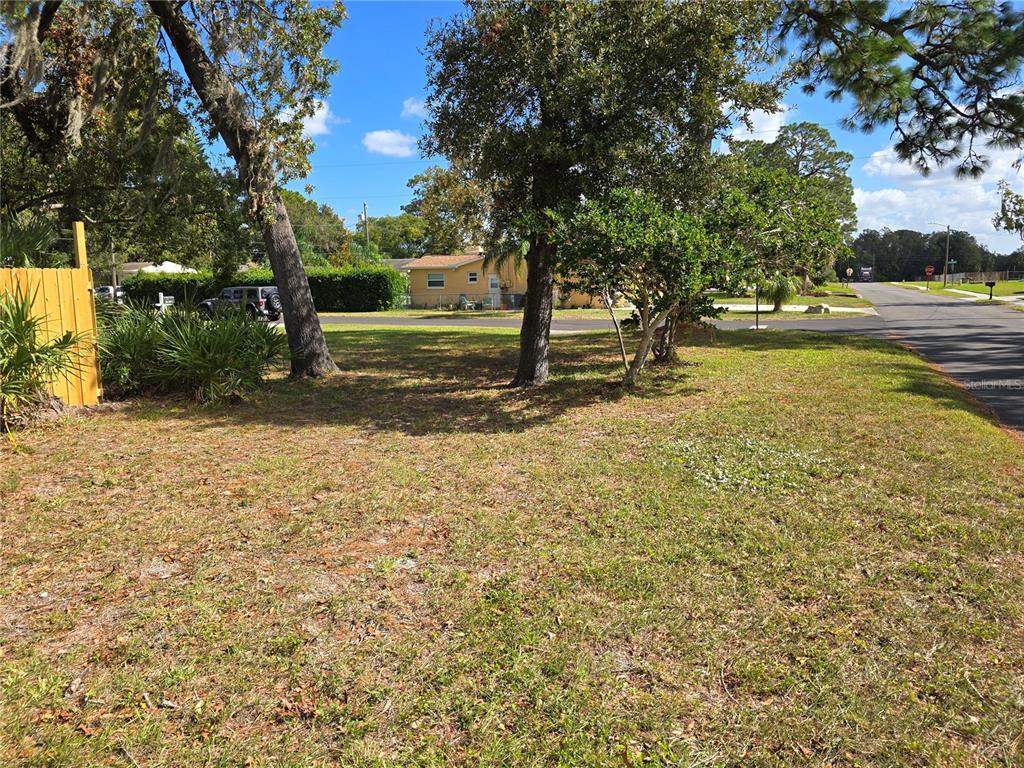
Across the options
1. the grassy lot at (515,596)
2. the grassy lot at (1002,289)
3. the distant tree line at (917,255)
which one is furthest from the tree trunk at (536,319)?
the distant tree line at (917,255)

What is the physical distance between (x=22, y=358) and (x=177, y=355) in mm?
1957

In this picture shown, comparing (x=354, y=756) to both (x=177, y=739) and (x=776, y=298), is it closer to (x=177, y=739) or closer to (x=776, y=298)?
(x=177, y=739)

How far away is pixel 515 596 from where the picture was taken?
140 inches

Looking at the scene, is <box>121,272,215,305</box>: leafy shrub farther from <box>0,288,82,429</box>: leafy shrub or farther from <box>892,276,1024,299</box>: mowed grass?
<box>892,276,1024,299</box>: mowed grass

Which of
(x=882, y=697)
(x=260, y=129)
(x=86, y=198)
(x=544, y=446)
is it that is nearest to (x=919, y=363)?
(x=544, y=446)

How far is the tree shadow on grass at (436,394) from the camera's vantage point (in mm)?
7789

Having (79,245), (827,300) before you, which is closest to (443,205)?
(79,245)

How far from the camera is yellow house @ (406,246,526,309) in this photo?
39.3 m

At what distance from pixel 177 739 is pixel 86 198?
1271 centimetres

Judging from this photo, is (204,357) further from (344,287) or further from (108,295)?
(344,287)

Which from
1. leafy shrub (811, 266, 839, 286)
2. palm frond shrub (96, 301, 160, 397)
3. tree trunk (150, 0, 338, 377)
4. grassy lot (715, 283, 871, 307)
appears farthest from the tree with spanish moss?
grassy lot (715, 283, 871, 307)

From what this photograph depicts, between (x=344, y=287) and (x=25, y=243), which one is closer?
(x=25, y=243)

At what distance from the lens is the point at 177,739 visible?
8.16ft

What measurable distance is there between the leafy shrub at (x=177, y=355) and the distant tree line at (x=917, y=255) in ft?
342
